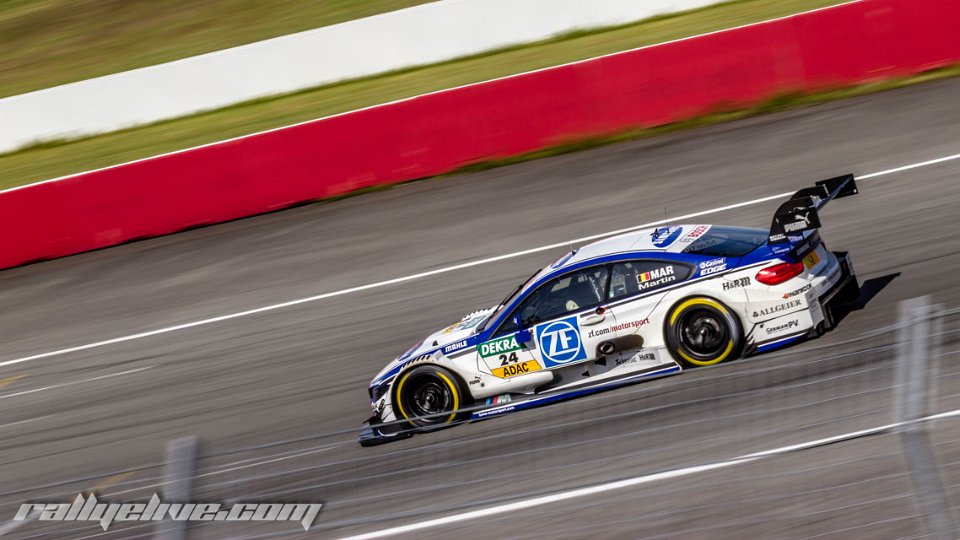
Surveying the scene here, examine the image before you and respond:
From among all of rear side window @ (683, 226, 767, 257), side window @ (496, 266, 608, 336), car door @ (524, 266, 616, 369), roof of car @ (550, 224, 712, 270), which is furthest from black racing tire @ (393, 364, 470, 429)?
rear side window @ (683, 226, 767, 257)

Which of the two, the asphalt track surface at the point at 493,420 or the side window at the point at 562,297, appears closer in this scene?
the asphalt track surface at the point at 493,420

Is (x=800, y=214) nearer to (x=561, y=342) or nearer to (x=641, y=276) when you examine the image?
(x=641, y=276)

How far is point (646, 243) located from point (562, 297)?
2.86ft

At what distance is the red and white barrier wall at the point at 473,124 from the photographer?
1627 cm

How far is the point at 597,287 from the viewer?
899 cm

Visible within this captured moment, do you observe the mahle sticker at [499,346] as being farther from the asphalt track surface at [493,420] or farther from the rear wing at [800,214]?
the rear wing at [800,214]

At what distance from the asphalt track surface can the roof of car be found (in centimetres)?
113

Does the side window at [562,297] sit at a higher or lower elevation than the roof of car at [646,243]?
lower

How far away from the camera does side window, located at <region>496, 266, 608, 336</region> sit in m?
8.98

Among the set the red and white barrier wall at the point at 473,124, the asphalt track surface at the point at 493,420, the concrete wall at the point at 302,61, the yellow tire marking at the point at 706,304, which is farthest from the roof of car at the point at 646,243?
the concrete wall at the point at 302,61

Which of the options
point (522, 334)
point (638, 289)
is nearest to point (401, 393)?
point (522, 334)

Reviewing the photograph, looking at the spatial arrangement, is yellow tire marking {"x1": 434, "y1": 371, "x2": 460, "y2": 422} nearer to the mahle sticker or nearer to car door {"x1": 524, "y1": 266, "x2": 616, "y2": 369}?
the mahle sticker

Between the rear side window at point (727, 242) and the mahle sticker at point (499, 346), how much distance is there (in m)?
1.66

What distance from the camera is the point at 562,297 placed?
29.8 feet
